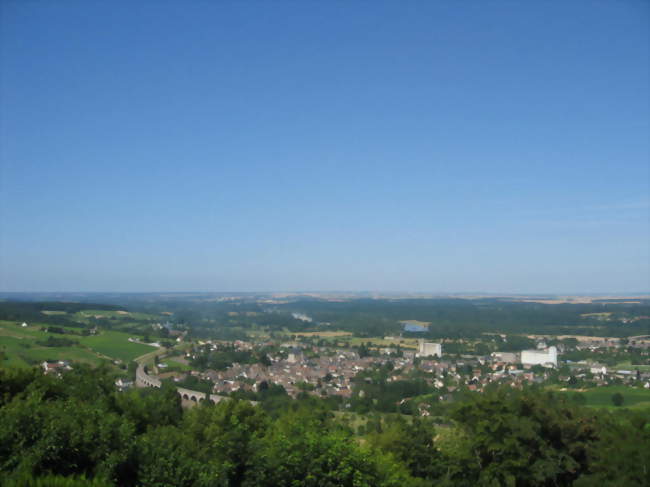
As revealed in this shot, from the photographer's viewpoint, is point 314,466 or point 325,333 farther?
point 325,333

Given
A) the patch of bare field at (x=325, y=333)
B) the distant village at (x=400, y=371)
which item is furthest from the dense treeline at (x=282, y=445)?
the patch of bare field at (x=325, y=333)

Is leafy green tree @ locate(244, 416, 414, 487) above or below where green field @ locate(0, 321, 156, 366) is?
above

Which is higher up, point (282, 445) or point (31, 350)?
point (282, 445)

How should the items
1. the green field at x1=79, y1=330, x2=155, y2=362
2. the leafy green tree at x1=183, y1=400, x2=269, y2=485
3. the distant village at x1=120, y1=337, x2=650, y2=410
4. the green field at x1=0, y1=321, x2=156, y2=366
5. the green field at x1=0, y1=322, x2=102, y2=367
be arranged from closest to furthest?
1. the leafy green tree at x1=183, y1=400, x2=269, y2=485
2. the green field at x1=0, y1=322, x2=102, y2=367
3. the green field at x1=0, y1=321, x2=156, y2=366
4. the distant village at x1=120, y1=337, x2=650, y2=410
5. the green field at x1=79, y1=330, x2=155, y2=362

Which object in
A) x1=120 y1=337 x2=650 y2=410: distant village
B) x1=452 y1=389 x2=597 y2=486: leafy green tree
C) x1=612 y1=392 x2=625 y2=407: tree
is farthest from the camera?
x1=120 y1=337 x2=650 y2=410: distant village

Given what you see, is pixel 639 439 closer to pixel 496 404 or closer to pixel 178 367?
pixel 496 404

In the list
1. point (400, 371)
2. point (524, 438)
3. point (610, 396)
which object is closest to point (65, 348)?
point (400, 371)

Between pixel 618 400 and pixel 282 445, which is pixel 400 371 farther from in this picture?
pixel 282 445

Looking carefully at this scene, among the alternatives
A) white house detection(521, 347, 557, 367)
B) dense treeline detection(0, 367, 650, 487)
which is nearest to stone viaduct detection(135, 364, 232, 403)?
dense treeline detection(0, 367, 650, 487)

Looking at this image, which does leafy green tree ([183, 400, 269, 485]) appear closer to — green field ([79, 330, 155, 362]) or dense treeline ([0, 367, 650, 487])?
dense treeline ([0, 367, 650, 487])
